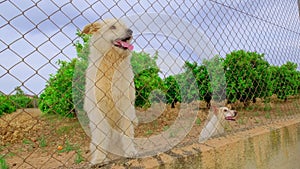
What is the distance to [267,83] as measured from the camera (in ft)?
19.8

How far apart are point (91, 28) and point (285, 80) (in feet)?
20.6

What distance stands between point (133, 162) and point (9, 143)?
329 cm

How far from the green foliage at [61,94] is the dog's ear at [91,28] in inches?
67.7

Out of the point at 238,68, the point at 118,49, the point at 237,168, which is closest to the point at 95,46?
the point at 118,49

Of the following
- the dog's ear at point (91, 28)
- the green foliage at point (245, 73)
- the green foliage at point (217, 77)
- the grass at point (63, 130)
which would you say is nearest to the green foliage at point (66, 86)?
the grass at point (63, 130)

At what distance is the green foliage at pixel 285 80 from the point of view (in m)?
6.69

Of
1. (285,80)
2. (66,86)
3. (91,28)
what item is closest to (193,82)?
(66,86)

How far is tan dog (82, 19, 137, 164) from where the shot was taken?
93.9 inches

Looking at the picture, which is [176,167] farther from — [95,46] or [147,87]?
[147,87]

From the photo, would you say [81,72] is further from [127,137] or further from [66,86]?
[66,86]

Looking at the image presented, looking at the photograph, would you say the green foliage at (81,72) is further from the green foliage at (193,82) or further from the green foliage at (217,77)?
the green foliage at (217,77)

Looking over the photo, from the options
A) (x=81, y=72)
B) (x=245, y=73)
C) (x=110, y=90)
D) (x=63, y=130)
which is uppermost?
(x=245, y=73)

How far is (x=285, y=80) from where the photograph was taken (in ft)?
23.6

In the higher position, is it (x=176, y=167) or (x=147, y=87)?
(x=147, y=87)
